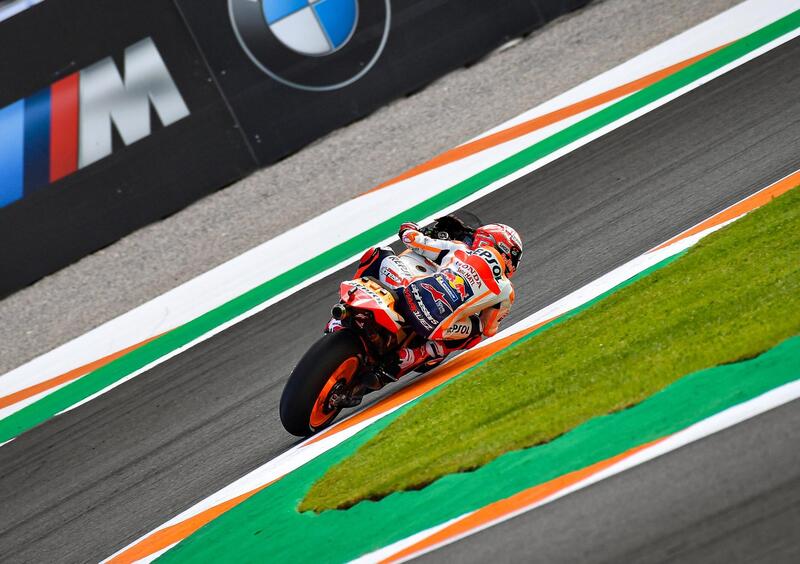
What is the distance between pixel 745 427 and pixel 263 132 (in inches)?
320

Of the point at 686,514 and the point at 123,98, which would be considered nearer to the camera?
the point at 686,514

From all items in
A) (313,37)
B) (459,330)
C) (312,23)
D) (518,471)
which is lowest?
(518,471)

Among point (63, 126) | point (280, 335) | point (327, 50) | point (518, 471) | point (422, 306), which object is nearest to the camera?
point (518, 471)

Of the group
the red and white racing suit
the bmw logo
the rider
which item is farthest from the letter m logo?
the red and white racing suit

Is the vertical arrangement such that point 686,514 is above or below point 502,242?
below

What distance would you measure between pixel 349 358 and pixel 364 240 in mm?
3915

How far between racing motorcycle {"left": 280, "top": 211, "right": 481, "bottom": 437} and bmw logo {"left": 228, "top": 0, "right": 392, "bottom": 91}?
5.20 metres

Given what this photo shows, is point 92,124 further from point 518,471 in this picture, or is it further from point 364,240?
Result: point 518,471

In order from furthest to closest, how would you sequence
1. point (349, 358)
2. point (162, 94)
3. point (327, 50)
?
point (327, 50), point (162, 94), point (349, 358)

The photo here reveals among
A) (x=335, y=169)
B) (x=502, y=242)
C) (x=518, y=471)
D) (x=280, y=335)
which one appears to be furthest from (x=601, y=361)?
(x=335, y=169)

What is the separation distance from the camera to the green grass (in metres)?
5.09

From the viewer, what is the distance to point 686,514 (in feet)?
13.0

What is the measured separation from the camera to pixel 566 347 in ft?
20.4

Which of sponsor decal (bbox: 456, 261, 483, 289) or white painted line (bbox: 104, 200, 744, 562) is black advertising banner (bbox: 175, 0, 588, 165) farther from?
sponsor decal (bbox: 456, 261, 483, 289)
